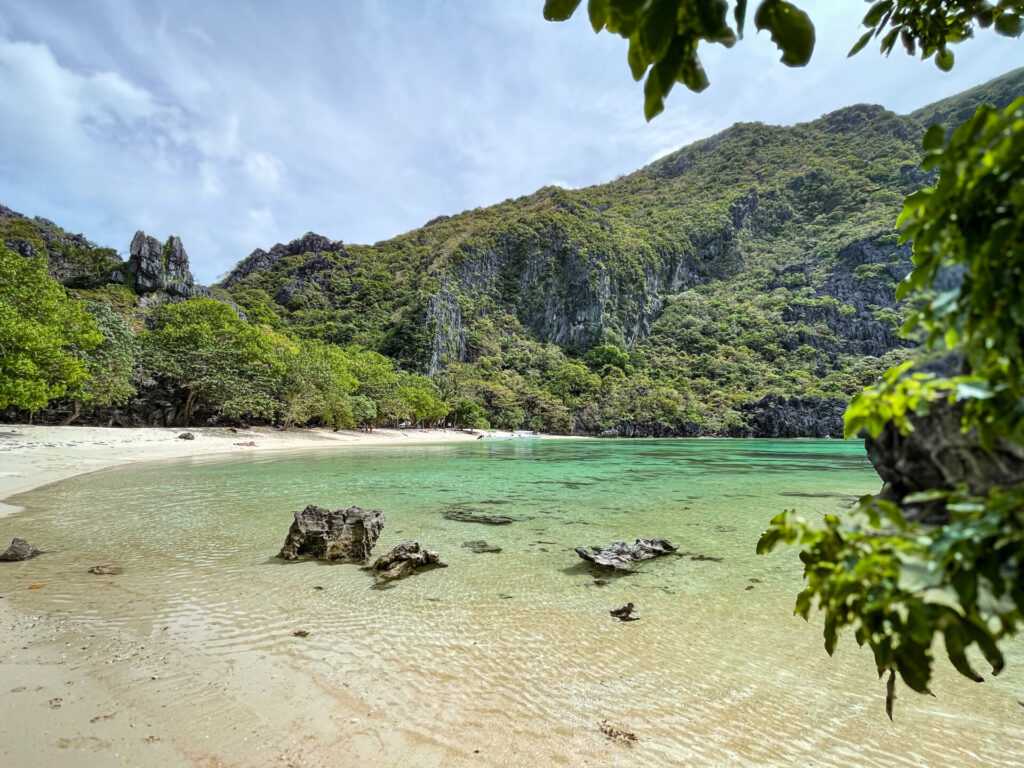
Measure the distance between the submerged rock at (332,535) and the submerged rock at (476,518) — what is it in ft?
10.5

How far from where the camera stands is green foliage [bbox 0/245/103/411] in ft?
62.6

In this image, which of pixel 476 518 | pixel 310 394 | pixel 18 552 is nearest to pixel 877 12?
pixel 476 518

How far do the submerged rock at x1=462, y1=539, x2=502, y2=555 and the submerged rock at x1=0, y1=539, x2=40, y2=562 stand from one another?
6.47 metres

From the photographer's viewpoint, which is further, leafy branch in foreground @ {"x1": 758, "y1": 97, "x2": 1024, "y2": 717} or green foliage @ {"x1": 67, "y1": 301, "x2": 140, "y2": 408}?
green foliage @ {"x1": 67, "y1": 301, "x2": 140, "y2": 408}

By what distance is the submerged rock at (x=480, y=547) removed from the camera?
8180 mm

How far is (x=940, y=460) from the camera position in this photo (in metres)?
1.61

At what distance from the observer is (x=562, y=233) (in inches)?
5620

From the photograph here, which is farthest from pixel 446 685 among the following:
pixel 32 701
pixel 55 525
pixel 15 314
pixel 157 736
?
pixel 15 314

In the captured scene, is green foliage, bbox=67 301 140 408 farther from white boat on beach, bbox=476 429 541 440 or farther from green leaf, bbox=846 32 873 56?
white boat on beach, bbox=476 429 541 440

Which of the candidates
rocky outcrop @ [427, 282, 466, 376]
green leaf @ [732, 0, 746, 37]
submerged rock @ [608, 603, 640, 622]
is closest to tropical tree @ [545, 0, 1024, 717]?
green leaf @ [732, 0, 746, 37]

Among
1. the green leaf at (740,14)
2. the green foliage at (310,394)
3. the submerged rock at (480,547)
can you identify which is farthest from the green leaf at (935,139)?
the green foliage at (310,394)

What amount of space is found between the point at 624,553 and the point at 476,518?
4.33m

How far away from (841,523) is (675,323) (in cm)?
14376

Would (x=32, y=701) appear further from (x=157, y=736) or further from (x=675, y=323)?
(x=675, y=323)
